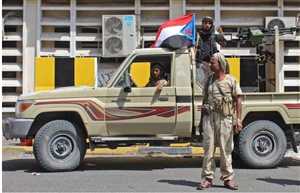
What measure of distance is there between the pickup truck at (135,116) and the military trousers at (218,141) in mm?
1651

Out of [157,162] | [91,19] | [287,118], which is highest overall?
[91,19]

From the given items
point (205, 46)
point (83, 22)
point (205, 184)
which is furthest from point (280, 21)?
point (205, 184)

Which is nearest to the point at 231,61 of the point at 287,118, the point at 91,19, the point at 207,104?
the point at 287,118

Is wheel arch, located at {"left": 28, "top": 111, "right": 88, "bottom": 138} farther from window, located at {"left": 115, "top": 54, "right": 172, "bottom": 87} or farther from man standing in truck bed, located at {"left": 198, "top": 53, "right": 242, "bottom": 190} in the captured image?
man standing in truck bed, located at {"left": 198, "top": 53, "right": 242, "bottom": 190}

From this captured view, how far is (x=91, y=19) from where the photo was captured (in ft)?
56.3

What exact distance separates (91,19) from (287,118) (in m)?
7.19

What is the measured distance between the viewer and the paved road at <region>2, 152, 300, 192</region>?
969 cm

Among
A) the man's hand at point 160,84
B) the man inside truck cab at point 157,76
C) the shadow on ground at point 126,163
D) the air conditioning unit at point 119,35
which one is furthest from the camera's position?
the air conditioning unit at point 119,35

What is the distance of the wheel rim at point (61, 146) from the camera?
1122cm

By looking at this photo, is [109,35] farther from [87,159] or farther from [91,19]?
[87,159]

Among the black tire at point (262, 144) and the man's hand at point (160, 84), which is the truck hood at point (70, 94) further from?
the black tire at point (262, 144)

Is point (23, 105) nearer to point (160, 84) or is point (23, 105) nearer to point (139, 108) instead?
point (139, 108)

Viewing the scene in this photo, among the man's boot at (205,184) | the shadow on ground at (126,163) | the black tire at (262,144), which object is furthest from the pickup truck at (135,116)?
the man's boot at (205,184)

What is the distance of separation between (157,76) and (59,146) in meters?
1.96
